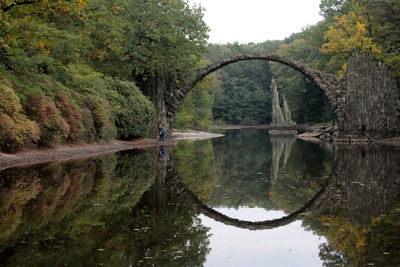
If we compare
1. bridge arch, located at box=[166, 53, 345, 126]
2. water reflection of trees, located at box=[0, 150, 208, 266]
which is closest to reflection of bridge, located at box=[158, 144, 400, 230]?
water reflection of trees, located at box=[0, 150, 208, 266]

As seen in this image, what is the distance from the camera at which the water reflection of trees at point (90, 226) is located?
4.59 metres

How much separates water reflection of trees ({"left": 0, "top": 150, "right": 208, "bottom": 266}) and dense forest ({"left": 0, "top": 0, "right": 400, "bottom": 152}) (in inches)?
190

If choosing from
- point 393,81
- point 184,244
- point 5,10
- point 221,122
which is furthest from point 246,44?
point 184,244

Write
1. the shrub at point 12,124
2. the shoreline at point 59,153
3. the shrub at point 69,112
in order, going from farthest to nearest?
the shrub at point 69,112 → the shoreline at point 59,153 → the shrub at point 12,124

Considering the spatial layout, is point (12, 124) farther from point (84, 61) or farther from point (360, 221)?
point (84, 61)

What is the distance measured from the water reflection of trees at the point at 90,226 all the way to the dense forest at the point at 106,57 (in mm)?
4813

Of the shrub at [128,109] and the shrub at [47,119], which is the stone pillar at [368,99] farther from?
the shrub at [47,119]

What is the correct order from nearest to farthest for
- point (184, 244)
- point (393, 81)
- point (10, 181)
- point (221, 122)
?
point (184, 244), point (10, 181), point (393, 81), point (221, 122)

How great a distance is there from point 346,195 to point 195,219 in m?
3.42

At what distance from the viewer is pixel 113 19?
24281mm

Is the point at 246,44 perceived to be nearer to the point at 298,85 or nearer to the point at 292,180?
the point at 298,85

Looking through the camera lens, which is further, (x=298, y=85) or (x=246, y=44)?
(x=246, y=44)

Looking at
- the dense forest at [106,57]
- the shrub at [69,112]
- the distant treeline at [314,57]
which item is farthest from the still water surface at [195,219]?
the distant treeline at [314,57]

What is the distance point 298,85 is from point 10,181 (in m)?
44.3
